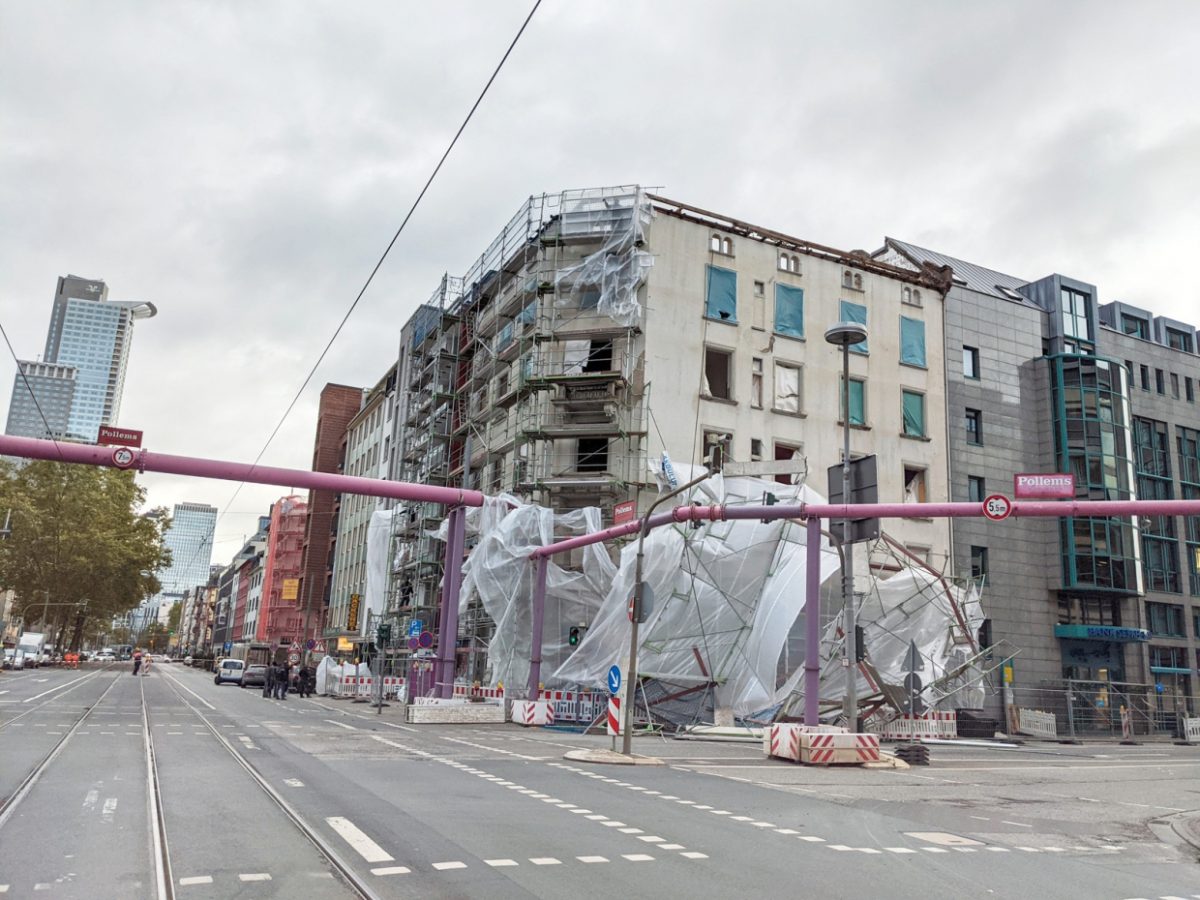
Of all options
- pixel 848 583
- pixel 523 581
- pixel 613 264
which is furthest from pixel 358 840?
pixel 613 264

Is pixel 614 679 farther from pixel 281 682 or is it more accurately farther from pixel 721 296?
pixel 281 682

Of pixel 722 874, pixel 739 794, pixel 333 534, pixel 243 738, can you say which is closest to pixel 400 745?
pixel 243 738

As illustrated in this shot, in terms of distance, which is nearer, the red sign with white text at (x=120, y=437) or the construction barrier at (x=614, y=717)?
the construction barrier at (x=614, y=717)

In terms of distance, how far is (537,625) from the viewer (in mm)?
29672

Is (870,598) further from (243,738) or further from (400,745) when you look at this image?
(243,738)

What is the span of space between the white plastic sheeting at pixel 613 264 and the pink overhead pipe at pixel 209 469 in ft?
35.6

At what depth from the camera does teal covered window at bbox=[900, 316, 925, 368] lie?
4353cm

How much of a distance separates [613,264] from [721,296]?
16.2ft

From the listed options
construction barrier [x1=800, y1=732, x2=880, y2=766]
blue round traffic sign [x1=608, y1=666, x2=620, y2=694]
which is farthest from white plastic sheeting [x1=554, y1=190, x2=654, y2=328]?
construction barrier [x1=800, y1=732, x2=880, y2=766]

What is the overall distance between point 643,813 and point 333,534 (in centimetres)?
7228

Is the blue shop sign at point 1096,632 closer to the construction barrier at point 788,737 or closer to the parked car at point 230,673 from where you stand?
the construction barrier at point 788,737

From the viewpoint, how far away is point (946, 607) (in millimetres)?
32781

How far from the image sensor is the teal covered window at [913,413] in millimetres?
42844

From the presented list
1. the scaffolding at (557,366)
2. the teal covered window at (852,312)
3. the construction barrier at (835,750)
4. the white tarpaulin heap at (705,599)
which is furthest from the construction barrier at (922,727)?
the teal covered window at (852,312)
